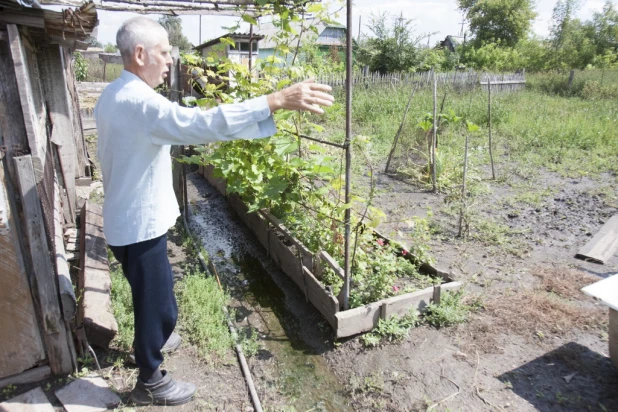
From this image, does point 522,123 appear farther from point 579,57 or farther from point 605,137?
point 579,57

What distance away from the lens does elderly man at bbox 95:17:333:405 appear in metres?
1.91

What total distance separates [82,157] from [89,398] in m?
4.75

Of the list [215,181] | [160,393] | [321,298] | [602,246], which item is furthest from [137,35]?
[215,181]

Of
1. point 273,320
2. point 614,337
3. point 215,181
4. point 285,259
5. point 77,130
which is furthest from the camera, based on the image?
point 215,181

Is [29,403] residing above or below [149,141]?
below

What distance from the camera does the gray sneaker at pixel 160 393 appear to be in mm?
2561

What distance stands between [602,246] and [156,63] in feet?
16.6

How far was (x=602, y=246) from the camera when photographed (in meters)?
4.76

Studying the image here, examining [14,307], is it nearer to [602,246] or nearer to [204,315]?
[204,315]

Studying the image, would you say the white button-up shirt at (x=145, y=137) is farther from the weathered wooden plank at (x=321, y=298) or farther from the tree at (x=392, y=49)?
the tree at (x=392, y=49)

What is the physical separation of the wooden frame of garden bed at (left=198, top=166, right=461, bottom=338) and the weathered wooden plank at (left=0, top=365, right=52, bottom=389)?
2011mm

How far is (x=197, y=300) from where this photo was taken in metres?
3.73

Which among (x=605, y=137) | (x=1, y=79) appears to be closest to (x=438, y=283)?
(x=1, y=79)

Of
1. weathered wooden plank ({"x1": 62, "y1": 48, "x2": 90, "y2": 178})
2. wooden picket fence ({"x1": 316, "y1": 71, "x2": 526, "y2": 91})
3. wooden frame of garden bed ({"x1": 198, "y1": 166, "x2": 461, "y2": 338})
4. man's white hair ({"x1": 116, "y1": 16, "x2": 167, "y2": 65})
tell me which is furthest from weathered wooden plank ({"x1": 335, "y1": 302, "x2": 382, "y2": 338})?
wooden picket fence ({"x1": 316, "y1": 71, "x2": 526, "y2": 91})
